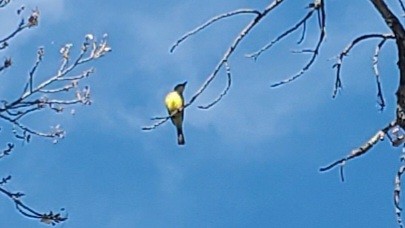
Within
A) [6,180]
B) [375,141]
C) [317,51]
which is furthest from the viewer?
[6,180]

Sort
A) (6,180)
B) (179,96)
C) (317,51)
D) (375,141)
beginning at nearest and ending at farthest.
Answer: (375,141)
(317,51)
(6,180)
(179,96)

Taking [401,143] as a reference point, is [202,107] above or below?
above

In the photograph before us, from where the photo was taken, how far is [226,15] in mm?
2074

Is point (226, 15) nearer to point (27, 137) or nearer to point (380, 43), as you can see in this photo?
point (380, 43)

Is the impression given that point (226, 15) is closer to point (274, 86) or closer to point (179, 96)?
point (274, 86)


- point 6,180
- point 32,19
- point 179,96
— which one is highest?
point 179,96

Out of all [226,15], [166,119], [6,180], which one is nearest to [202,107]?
[166,119]

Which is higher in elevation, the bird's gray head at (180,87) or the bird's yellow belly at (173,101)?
the bird's gray head at (180,87)

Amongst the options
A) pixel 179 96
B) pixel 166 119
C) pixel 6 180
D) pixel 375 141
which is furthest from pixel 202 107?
pixel 179 96

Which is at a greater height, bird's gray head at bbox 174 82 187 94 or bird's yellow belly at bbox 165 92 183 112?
bird's gray head at bbox 174 82 187 94

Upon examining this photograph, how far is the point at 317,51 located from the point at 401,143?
0.31 m

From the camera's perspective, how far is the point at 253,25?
202 cm

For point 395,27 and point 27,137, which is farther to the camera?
point 27,137

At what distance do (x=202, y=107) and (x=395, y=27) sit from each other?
0.48 m
